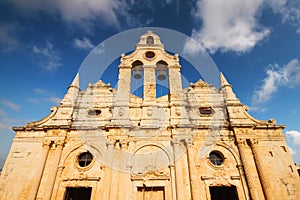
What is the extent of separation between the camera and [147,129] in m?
11.9

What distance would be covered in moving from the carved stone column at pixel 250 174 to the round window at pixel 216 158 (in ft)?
3.95

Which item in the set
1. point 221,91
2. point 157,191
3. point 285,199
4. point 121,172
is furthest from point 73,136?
point 285,199

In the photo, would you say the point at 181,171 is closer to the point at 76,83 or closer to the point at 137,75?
the point at 137,75

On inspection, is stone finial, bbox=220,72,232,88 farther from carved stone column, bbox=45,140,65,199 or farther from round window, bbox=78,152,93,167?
carved stone column, bbox=45,140,65,199

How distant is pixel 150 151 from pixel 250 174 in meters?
5.85

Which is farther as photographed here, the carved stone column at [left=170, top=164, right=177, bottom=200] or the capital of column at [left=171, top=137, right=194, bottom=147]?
the capital of column at [left=171, top=137, right=194, bottom=147]

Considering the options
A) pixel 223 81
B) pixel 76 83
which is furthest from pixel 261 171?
pixel 76 83

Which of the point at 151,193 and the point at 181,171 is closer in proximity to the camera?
the point at 151,193

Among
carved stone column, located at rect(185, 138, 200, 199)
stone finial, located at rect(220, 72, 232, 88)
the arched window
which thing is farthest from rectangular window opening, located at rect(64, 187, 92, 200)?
the arched window

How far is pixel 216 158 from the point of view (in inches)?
456

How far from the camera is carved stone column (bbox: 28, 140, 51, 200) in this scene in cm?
997

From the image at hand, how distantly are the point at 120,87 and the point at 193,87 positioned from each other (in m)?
5.66

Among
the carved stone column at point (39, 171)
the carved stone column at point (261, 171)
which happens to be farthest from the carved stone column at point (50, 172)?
the carved stone column at point (261, 171)

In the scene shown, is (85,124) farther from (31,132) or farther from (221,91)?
(221,91)
